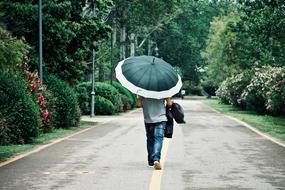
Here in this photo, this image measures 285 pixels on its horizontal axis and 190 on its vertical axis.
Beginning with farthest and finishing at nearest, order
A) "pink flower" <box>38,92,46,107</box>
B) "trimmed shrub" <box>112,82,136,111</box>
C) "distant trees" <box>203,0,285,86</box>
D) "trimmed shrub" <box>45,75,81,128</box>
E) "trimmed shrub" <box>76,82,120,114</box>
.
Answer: "trimmed shrub" <box>112,82,136,111</box>, "trimmed shrub" <box>76,82,120,114</box>, "distant trees" <box>203,0,285,86</box>, "trimmed shrub" <box>45,75,81,128</box>, "pink flower" <box>38,92,46,107</box>

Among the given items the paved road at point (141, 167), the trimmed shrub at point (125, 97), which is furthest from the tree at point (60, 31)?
the trimmed shrub at point (125, 97)

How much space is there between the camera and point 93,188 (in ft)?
30.0

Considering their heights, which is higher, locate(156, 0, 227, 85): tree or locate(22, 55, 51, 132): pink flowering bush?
A: locate(156, 0, 227, 85): tree

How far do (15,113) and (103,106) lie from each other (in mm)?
21323

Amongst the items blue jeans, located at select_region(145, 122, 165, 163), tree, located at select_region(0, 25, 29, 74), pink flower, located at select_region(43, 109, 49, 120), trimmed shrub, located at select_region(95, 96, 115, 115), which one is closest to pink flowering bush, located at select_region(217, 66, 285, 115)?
trimmed shrub, located at select_region(95, 96, 115, 115)

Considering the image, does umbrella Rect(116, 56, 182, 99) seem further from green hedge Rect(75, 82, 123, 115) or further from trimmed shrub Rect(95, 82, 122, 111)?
trimmed shrub Rect(95, 82, 122, 111)

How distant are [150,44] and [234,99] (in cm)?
3787

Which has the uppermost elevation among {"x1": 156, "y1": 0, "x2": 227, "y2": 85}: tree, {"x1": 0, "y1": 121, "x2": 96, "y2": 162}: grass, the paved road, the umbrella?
{"x1": 156, "y1": 0, "x2": 227, "y2": 85}: tree

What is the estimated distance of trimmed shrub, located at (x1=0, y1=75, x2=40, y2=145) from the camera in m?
16.4

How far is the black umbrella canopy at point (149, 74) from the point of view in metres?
10.9

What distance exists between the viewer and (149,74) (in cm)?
1098

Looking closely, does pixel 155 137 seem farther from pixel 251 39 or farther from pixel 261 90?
pixel 251 39

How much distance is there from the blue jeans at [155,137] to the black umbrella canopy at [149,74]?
80cm

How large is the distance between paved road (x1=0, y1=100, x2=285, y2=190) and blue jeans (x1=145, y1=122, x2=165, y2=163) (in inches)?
13.5
